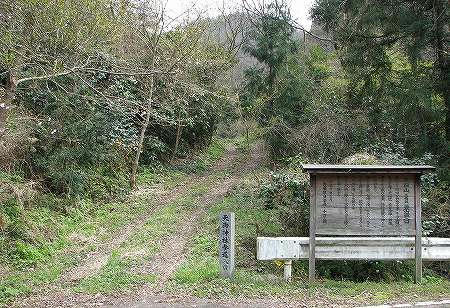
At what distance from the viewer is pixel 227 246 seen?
842 centimetres

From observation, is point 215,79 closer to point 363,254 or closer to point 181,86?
point 181,86

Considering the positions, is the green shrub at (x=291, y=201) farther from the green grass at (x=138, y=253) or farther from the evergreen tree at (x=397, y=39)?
the evergreen tree at (x=397, y=39)

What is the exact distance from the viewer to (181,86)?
19.4 m

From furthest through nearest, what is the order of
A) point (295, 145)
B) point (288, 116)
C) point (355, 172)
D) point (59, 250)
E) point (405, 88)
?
1. point (288, 116)
2. point (295, 145)
3. point (405, 88)
4. point (59, 250)
5. point (355, 172)

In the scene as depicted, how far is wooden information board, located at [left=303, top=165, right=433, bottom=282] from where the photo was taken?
890 cm

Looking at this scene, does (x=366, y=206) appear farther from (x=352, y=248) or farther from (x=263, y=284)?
(x=263, y=284)

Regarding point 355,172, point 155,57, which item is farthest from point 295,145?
point 355,172

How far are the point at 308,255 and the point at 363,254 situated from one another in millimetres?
1054

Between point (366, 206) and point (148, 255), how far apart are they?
4.73 m

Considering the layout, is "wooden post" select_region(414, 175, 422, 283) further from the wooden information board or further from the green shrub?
the green shrub

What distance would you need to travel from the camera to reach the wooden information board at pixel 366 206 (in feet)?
29.2

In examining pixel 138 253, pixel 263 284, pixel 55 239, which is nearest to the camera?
pixel 263 284

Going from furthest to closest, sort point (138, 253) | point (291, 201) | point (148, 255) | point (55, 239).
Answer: point (291, 201)
point (55, 239)
point (138, 253)
point (148, 255)

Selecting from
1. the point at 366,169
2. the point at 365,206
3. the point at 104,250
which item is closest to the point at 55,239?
the point at 104,250
